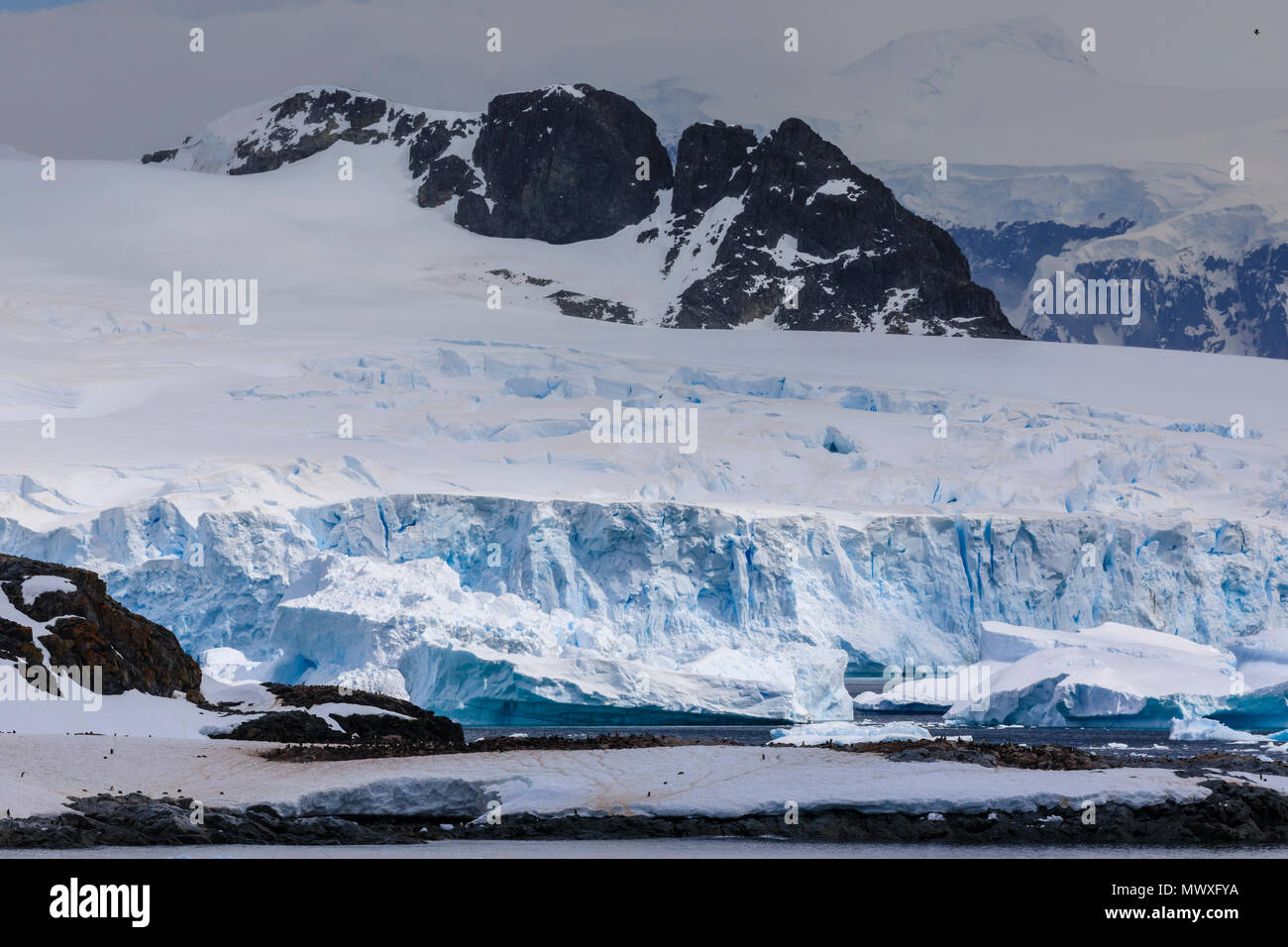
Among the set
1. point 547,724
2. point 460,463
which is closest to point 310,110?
point 460,463

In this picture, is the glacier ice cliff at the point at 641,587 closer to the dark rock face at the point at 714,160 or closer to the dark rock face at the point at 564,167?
the dark rock face at the point at 714,160

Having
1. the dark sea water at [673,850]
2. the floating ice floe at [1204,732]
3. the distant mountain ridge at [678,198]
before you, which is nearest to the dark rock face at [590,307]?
the distant mountain ridge at [678,198]

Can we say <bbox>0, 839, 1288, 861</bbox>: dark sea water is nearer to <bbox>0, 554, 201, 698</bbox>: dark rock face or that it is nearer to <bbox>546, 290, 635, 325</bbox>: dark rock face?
<bbox>0, 554, 201, 698</bbox>: dark rock face

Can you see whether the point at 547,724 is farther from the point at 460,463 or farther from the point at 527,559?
the point at 460,463

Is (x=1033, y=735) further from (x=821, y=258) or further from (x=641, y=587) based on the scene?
(x=821, y=258)

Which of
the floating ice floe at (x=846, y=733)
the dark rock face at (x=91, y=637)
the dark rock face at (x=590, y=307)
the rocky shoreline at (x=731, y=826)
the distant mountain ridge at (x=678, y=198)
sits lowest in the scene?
the floating ice floe at (x=846, y=733)
